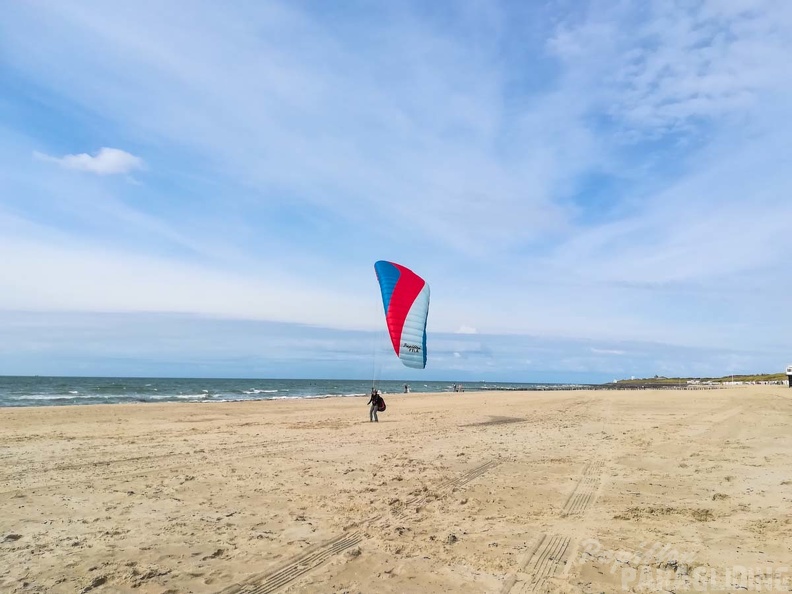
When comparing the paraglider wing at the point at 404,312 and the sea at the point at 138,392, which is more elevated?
the paraglider wing at the point at 404,312

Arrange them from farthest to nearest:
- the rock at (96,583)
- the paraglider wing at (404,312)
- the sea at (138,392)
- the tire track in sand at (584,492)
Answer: the sea at (138,392), the paraglider wing at (404,312), the tire track in sand at (584,492), the rock at (96,583)

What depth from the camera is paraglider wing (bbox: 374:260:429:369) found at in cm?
1461

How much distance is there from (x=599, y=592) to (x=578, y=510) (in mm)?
2274

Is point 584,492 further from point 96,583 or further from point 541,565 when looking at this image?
point 96,583

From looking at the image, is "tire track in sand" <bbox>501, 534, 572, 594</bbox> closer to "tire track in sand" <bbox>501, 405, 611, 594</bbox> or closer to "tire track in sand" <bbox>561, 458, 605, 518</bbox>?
"tire track in sand" <bbox>501, 405, 611, 594</bbox>

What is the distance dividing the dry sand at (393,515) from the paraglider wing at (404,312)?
3603 millimetres

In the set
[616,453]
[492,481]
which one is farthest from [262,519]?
[616,453]

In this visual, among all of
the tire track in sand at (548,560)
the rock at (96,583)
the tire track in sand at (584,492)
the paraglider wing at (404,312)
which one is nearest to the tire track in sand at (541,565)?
the tire track in sand at (548,560)

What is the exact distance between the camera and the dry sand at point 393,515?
429cm

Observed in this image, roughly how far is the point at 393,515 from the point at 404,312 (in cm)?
917

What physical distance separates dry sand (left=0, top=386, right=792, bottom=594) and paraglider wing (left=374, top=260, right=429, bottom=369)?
360 cm

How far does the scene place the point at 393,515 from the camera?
19.5 ft

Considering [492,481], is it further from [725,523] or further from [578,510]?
[725,523]

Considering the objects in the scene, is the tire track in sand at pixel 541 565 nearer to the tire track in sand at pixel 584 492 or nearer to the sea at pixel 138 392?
the tire track in sand at pixel 584 492
